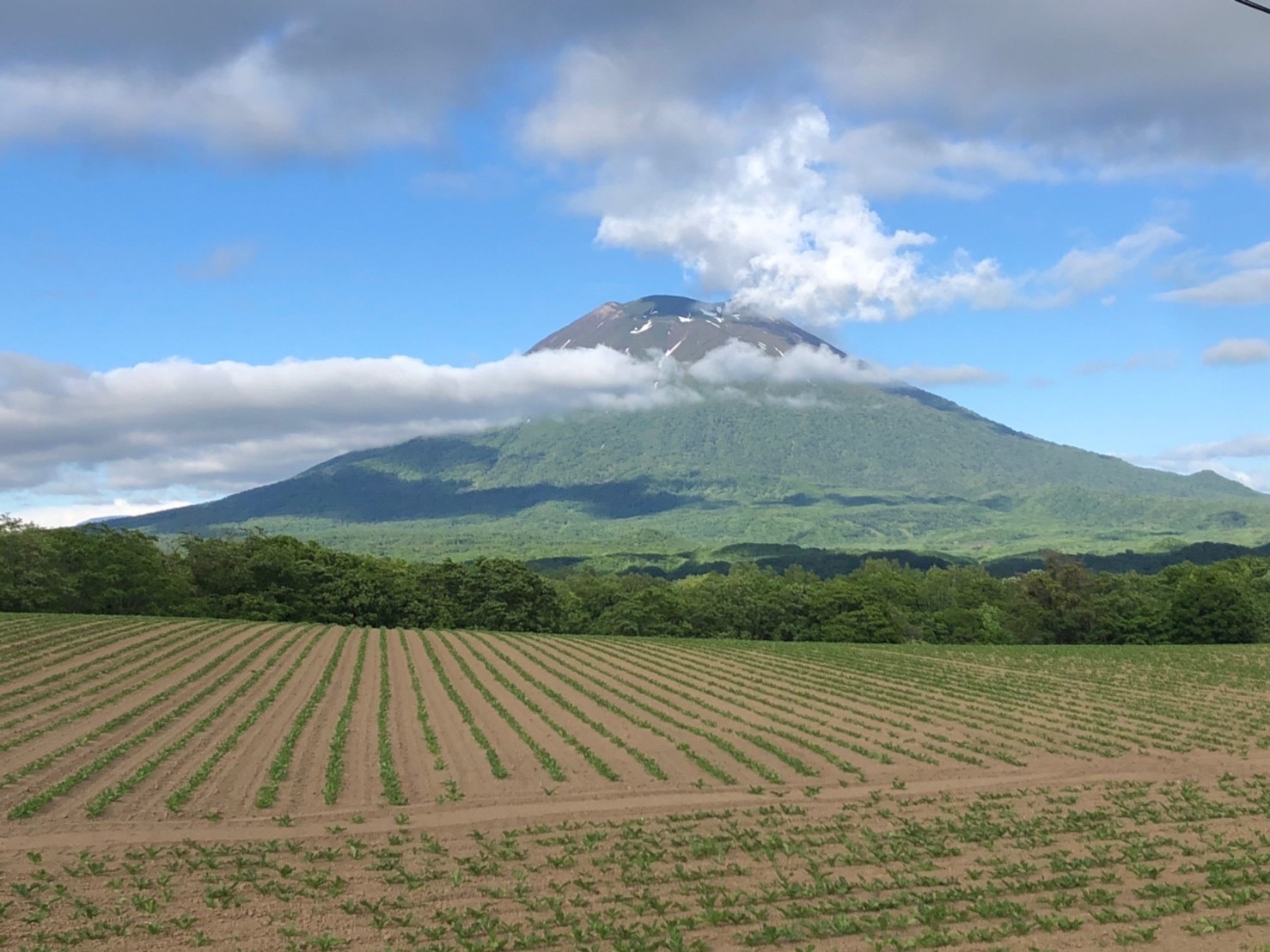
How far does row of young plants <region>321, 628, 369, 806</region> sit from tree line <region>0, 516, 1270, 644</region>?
133 ft

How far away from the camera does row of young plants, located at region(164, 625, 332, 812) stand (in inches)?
738

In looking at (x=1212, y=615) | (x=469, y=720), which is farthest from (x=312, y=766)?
(x=1212, y=615)

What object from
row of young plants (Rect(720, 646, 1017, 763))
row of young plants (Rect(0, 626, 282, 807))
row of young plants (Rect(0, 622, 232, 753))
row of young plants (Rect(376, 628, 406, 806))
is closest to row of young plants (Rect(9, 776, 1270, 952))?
row of young plants (Rect(376, 628, 406, 806))

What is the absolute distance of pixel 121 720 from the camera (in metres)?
25.9

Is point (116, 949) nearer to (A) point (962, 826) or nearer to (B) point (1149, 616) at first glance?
(A) point (962, 826)

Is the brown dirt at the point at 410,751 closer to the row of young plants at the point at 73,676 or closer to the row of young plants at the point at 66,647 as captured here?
the row of young plants at the point at 73,676

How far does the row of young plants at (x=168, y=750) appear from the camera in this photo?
1819 cm

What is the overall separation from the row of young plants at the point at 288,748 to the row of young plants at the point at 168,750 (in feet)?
7.26

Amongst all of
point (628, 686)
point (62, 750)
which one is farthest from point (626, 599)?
point (62, 750)

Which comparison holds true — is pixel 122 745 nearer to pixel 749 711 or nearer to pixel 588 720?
pixel 588 720

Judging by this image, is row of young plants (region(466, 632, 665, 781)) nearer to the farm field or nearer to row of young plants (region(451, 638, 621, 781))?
the farm field

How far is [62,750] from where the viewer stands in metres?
22.0

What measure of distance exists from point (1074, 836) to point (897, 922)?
6716 mm

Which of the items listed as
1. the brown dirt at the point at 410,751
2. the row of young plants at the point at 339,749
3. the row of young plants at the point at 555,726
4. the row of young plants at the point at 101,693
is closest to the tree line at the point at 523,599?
the row of young plants at the point at 101,693
